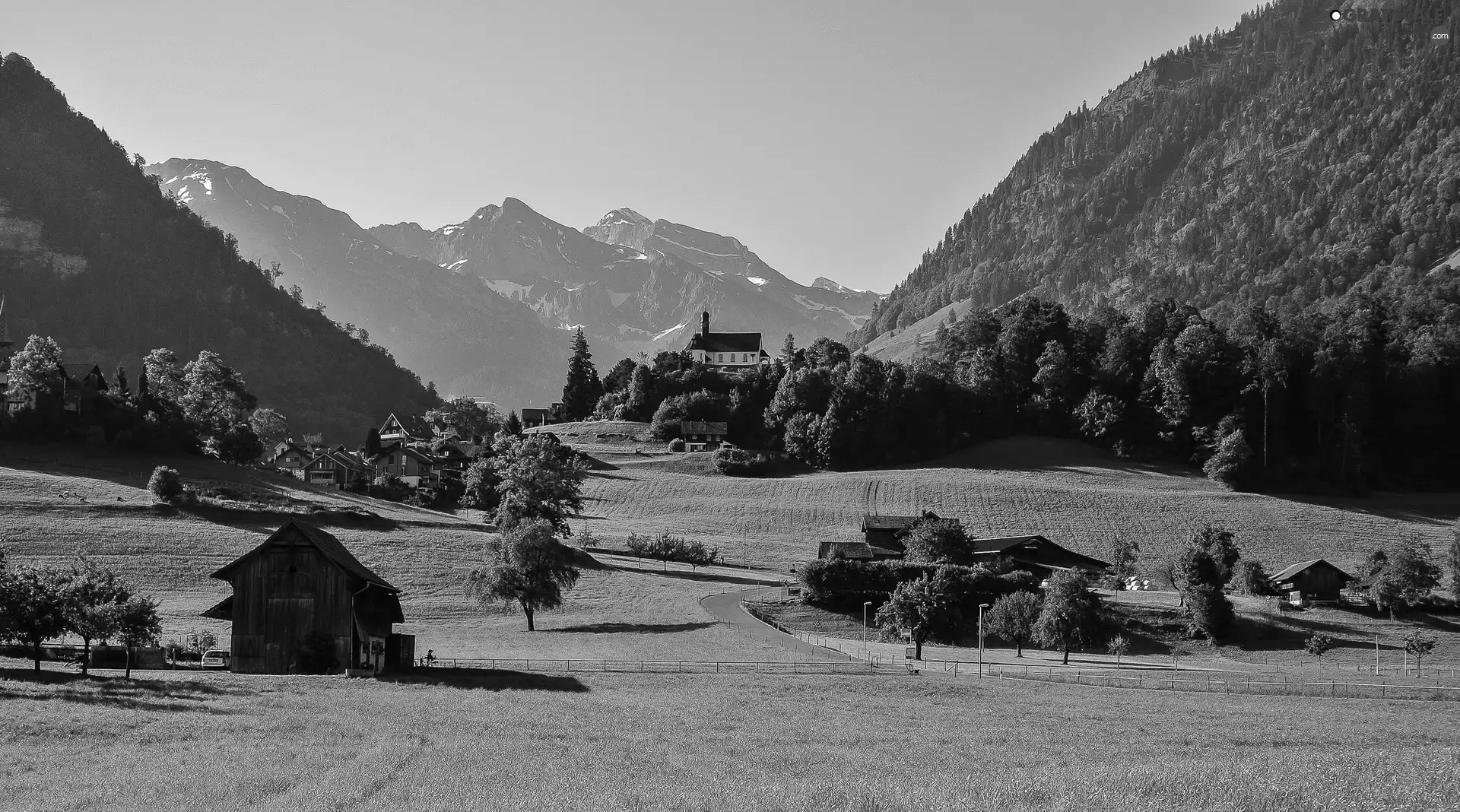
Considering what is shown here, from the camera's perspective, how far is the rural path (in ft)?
224

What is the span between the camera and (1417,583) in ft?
271

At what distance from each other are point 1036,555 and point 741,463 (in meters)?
50.7

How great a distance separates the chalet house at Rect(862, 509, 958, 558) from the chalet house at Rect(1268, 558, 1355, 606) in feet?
90.3

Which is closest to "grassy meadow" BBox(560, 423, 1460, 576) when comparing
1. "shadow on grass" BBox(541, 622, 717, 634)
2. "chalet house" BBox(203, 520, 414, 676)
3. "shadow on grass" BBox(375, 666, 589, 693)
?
"shadow on grass" BBox(541, 622, 717, 634)

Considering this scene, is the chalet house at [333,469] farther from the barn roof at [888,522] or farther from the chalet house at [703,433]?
→ the barn roof at [888,522]

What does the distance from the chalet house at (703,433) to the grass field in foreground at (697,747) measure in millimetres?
106627

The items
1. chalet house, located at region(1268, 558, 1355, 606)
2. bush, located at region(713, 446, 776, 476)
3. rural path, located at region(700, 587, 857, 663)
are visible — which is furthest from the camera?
bush, located at region(713, 446, 776, 476)

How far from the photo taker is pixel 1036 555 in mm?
101562

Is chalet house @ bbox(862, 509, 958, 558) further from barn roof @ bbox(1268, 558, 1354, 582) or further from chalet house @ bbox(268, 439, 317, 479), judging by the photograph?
chalet house @ bbox(268, 439, 317, 479)

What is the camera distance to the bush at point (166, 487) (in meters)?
98.1

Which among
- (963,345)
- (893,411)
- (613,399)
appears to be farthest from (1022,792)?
(613,399)

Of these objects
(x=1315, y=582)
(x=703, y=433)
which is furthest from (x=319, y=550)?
(x=703, y=433)

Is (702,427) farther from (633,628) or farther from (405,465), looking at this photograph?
(633,628)

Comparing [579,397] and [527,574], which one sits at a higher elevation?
[579,397]
